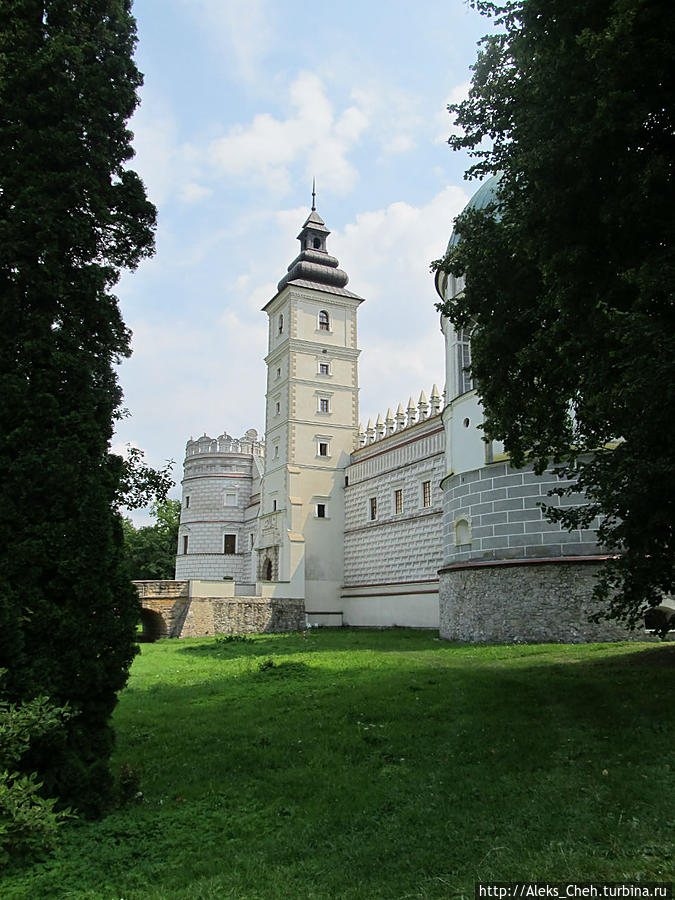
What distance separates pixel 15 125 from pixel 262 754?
694cm

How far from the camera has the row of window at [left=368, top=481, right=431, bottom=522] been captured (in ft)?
97.7

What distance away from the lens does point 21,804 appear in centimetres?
492

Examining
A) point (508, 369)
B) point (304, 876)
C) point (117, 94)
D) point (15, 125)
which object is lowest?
point (304, 876)

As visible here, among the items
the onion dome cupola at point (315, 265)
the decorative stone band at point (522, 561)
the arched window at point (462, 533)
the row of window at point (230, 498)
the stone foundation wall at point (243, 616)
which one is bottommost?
the stone foundation wall at point (243, 616)

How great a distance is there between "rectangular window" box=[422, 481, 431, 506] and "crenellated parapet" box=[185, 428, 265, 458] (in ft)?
67.4

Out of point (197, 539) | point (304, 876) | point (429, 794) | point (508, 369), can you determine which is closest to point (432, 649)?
point (508, 369)

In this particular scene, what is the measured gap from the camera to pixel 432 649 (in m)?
16.8

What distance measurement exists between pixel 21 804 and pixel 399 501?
2737cm

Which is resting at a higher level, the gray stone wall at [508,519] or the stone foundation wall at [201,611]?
the gray stone wall at [508,519]

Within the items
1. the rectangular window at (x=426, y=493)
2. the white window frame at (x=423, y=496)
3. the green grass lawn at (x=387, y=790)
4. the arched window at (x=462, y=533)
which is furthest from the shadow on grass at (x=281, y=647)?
the rectangular window at (x=426, y=493)

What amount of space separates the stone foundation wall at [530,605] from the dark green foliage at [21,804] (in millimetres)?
13039

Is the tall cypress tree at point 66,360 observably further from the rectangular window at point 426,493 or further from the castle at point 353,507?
the rectangular window at point 426,493

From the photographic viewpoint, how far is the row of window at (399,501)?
29.8 metres

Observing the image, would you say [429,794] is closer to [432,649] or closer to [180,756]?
Answer: [180,756]
